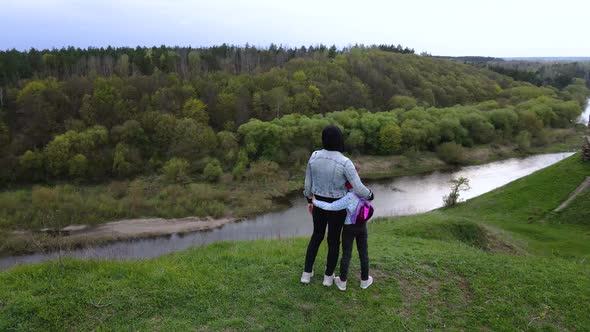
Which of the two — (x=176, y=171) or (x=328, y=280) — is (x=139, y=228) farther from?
(x=328, y=280)

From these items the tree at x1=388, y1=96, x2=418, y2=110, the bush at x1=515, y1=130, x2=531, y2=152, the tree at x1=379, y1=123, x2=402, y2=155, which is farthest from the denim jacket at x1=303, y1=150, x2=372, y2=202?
the tree at x1=388, y1=96, x2=418, y2=110

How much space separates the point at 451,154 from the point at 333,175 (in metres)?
47.0

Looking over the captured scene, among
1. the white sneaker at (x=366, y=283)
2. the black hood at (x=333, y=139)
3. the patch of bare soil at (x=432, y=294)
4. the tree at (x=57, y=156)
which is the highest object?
the black hood at (x=333, y=139)

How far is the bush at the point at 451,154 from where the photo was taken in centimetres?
4903

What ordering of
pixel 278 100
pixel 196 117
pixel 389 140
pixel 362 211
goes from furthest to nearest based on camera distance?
pixel 278 100 → pixel 389 140 → pixel 196 117 → pixel 362 211

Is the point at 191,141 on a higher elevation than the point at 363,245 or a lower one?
lower

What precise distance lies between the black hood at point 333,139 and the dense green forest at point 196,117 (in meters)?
34.8

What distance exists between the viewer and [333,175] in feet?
19.2

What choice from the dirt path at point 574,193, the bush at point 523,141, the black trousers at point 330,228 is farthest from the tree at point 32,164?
the bush at point 523,141

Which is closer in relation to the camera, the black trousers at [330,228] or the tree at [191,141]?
the black trousers at [330,228]

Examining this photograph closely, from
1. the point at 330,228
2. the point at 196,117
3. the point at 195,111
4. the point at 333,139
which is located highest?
the point at 333,139

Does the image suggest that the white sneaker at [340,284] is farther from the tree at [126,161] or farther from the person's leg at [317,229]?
the tree at [126,161]

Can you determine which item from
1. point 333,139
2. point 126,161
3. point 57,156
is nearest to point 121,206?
point 126,161

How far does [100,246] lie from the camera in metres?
25.2
